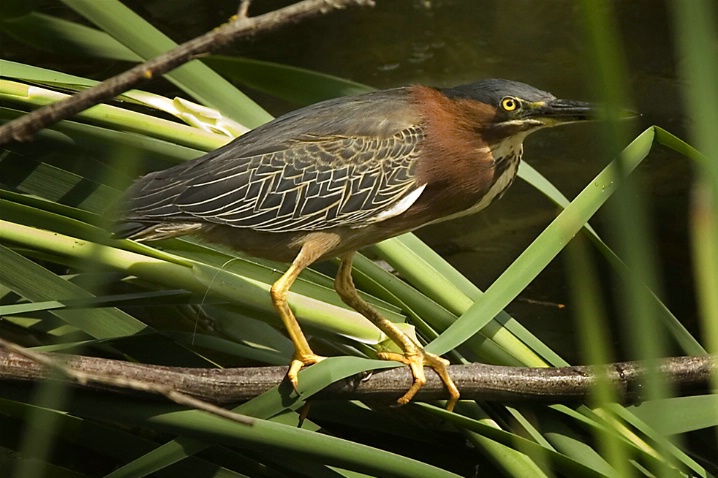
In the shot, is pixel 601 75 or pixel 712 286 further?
pixel 712 286

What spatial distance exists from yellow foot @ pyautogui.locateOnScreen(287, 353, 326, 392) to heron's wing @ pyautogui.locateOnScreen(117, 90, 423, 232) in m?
0.34

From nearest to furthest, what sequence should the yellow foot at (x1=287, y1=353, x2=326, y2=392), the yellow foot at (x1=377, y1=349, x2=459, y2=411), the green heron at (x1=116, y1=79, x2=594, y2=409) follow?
the yellow foot at (x1=287, y1=353, x2=326, y2=392) < the yellow foot at (x1=377, y1=349, x2=459, y2=411) < the green heron at (x1=116, y1=79, x2=594, y2=409)

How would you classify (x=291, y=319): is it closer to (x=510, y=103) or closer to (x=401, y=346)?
(x=401, y=346)

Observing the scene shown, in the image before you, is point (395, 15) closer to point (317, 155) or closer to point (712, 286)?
point (317, 155)

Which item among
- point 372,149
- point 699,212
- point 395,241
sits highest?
point 372,149

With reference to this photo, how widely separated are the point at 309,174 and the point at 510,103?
0.52 m

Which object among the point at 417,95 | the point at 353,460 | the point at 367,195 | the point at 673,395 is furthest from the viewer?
the point at 417,95

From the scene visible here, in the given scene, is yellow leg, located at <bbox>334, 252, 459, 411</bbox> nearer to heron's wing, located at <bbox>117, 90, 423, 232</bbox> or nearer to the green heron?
the green heron

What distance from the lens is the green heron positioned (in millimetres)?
2090

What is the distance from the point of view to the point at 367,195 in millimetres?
2146

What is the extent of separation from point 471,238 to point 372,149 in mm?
1214

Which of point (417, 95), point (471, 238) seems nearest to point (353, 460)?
point (417, 95)

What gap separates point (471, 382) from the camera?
1.91 meters

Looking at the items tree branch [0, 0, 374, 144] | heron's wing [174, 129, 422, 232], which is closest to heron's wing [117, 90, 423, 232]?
heron's wing [174, 129, 422, 232]
